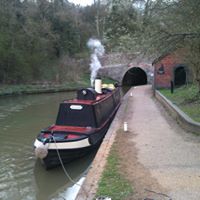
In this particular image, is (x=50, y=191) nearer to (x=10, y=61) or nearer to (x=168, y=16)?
(x=168, y=16)

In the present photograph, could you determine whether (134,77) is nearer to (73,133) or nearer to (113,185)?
(73,133)

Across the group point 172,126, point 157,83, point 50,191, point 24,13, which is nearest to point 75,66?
point 24,13

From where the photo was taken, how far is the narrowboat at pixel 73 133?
879cm

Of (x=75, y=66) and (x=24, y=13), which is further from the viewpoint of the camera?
(x=75, y=66)

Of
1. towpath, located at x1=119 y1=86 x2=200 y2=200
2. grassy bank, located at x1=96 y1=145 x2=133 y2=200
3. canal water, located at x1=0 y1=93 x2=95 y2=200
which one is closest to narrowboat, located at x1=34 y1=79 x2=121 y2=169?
canal water, located at x1=0 y1=93 x2=95 y2=200

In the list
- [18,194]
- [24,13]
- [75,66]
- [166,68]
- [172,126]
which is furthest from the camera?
[75,66]

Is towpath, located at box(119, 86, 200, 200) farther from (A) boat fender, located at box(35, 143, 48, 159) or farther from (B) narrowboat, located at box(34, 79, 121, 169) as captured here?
(A) boat fender, located at box(35, 143, 48, 159)

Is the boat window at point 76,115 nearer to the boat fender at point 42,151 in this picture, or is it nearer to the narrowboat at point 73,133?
the narrowboat at point 73,133

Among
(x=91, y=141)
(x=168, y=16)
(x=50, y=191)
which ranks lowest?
(x=50, y=191)

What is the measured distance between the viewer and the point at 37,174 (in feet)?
29.3

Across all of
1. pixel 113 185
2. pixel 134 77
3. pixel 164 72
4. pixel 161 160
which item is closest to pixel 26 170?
pixel 161 160

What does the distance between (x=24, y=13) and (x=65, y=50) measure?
7.83 meters

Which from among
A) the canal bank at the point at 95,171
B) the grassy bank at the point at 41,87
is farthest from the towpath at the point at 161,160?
the grassy bank at the point at 41,87

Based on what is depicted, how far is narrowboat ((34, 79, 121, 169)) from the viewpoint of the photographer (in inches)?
346
